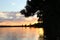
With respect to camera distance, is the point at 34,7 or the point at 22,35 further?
the point at 22,35

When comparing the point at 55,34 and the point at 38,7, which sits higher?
the point at 38,7

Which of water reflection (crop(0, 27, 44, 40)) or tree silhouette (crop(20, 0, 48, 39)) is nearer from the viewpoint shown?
tree silhouette (crop(20, 0, 48, 39))

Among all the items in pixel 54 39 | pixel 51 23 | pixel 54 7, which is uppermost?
pixel 54 7

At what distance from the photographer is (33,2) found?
10453 millimetres

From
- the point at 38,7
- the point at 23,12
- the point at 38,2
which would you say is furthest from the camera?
the point at 23,12

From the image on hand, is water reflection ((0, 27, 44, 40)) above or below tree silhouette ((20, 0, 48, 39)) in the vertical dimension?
below

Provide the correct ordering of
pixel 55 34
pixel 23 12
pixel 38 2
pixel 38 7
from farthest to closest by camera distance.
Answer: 1. pixel 23 12
2. pixel 38 7
3. pixel 38 2
4. pixel 55 34

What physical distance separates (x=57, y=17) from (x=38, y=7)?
243 cm

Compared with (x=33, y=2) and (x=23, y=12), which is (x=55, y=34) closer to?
(x=33, y=2)

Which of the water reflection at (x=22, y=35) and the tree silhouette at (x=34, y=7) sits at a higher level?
the tree silhouette at (x=34, y=7)

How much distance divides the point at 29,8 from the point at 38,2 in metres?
1.36

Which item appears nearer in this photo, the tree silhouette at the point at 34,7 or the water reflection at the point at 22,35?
the tree silhouette at the point at 34,7

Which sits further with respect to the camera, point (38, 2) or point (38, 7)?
point (38, 7)

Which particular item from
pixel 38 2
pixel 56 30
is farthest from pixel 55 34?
pixel 38 2
